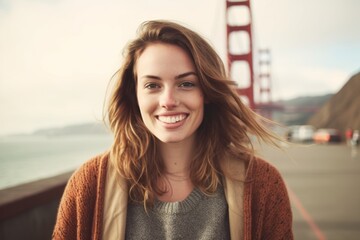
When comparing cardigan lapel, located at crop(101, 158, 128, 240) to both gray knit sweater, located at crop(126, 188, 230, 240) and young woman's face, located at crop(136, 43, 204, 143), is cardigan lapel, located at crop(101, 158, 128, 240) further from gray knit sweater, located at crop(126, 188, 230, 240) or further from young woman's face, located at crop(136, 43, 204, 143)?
young woman's face, located at crop(136, 43, 204, 143)

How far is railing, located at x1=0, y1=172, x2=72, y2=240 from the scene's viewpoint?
2252mm

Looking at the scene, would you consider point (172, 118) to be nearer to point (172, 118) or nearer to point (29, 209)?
point (172, 118)

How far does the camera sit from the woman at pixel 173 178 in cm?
132

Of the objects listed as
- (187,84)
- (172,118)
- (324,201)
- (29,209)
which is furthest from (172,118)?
(324,201)

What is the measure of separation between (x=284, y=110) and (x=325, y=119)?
1167 centimetres

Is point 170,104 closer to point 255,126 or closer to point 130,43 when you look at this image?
point 130,43

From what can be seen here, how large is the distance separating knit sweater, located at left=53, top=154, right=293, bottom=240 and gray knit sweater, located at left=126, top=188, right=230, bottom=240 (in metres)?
0.05

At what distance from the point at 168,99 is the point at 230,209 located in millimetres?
416

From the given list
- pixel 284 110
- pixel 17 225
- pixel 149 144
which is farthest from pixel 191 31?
pixel 284 110

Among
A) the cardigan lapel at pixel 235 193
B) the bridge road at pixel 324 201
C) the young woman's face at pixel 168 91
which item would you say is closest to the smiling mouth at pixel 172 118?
the young woman's face at pixel 168 91

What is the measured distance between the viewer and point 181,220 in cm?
133

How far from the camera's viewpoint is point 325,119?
4175cm

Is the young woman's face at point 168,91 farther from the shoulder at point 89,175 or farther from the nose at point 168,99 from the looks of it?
the shoulder at point 89,175

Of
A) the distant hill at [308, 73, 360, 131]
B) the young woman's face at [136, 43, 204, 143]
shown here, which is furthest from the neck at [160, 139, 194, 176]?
the distant hill at [308, 73, 360, 131]
